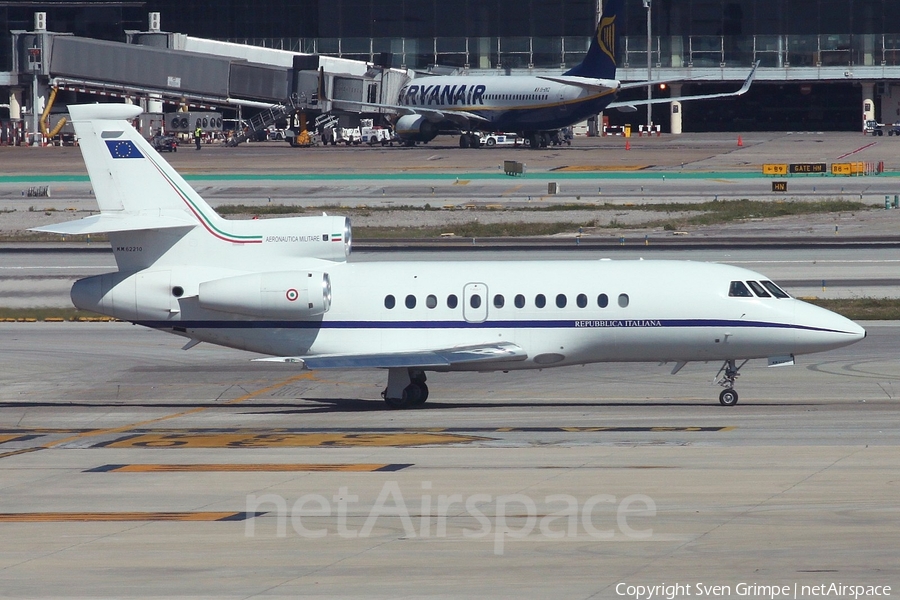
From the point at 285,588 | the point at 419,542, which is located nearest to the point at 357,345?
the point at 419,542

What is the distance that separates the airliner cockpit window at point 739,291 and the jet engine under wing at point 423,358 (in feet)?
16.0

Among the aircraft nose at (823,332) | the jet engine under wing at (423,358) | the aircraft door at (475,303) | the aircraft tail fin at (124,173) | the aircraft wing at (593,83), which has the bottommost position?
the jet engine under wing at (423,358)

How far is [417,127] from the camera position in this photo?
108 m

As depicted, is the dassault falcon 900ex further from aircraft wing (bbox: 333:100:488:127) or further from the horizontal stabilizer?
the horizontal stabilizer

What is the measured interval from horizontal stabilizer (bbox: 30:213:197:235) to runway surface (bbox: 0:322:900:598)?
13.8 ft

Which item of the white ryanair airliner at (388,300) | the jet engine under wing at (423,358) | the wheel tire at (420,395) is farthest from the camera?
the wheel tire at (420,395)

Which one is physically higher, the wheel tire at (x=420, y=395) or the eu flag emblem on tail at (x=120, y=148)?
the eu flag emblem on tail at (x=120, y=148)

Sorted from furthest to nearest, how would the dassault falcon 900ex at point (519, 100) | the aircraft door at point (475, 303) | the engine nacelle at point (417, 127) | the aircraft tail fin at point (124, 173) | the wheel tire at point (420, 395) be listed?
the engine nacelle at point (417, 127) → the dassault falcon 900ex at point (519, 100) → the aircraft tail fin at point (124, 173) → the wheel tire at point (420, 395) → the aircraft door at point (475, 303)

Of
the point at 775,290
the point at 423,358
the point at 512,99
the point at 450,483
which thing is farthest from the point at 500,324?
the point at 512,99

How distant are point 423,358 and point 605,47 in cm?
7495

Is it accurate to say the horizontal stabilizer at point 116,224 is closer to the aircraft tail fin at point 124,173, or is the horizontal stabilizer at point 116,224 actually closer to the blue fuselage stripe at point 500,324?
the aircraft tail fin at point 124,173

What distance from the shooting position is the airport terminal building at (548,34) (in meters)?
130

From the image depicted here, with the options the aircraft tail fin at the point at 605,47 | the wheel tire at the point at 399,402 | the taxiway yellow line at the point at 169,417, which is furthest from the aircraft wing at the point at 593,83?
the wheel tire at the point at 399,402

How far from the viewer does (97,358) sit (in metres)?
35.6
